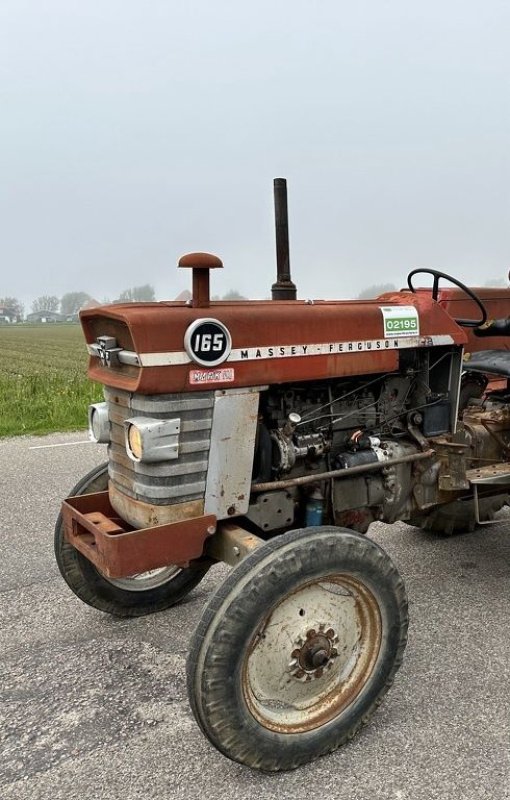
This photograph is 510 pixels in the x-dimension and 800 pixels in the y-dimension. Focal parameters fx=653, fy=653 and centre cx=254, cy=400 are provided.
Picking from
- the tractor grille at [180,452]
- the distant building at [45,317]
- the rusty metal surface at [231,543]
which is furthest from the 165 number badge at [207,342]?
the distant building at [45,317]

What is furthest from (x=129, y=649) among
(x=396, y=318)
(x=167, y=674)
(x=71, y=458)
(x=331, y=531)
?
(x=71, y=458)

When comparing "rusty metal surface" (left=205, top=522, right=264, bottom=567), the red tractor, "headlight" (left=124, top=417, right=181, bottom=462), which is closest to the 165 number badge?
the red tractor

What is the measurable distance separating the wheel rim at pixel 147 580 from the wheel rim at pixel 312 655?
100cm

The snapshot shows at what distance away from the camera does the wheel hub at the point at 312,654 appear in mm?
2105

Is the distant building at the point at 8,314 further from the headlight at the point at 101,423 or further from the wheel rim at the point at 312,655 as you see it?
the wheel rim at the point at 312,655

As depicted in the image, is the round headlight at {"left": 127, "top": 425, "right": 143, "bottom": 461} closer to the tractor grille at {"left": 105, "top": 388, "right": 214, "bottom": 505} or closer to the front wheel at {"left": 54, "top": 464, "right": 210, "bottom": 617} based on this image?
the tractor grille at {"left": 105, "top": 388, "right": 214, "bottom": 505}

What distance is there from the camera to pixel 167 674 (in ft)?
8.38

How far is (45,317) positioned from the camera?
98000 mm

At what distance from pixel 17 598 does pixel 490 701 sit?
7.20 ft

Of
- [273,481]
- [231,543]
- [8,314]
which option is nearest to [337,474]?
[273,481]

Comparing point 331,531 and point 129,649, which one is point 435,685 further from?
point 129,649

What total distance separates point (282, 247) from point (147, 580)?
64.4 inches

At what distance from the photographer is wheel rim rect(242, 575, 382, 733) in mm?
2051

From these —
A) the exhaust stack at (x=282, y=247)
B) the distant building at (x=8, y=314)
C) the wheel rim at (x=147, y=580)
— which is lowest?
the wheel rim at (x=147, y=580)
